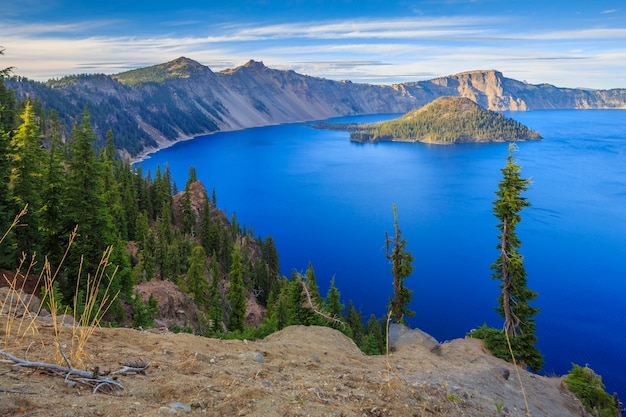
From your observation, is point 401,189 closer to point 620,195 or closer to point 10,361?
point 620,195

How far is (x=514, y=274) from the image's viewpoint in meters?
26.6

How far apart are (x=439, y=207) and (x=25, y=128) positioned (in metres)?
99.8

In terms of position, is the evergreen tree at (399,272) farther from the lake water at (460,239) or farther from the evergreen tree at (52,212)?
the lake water at (460,239)

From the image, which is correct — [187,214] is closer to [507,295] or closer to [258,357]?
[507,295]

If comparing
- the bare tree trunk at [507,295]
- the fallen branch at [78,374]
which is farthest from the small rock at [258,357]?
the bare tree trunk at [507,295]

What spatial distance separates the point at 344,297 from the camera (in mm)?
68312

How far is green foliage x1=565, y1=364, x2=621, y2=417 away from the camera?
61.9 ft

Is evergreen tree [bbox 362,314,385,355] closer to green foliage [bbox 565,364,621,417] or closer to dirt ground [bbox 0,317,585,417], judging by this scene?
green foliage [bbox 565,364,621,417]

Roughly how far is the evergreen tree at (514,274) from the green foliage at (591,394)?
553 centimetres

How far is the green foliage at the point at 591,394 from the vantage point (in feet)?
61.9

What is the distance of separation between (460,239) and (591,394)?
234ft

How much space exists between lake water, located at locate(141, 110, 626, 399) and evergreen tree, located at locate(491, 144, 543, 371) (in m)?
24.3

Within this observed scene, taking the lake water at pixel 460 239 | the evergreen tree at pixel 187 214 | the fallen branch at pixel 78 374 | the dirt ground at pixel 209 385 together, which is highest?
the fallen branch at pixel 78 374

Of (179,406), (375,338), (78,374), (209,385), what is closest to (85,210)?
(78,374)
